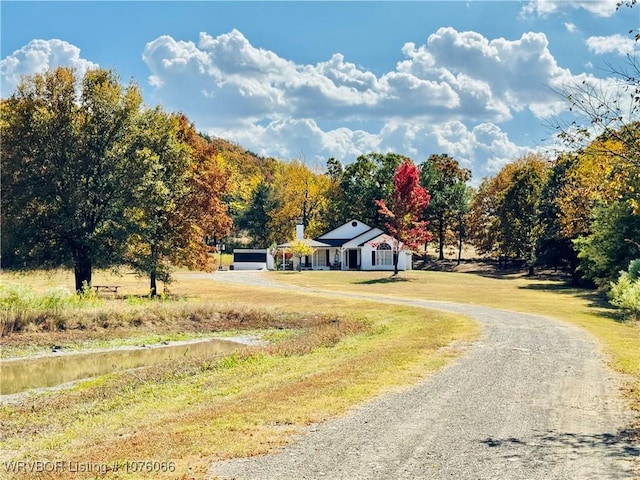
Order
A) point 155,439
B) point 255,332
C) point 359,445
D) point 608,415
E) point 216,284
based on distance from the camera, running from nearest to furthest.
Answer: point 359,445 → point 155,439 → point 608,415 → point 255,332 → point 216,284

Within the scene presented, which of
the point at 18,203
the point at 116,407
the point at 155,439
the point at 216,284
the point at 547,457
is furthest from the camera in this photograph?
A: the point at 216,284

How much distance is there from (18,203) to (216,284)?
19654 millimetres

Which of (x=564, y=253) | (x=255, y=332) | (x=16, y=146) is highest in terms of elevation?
(x=16, y=146)

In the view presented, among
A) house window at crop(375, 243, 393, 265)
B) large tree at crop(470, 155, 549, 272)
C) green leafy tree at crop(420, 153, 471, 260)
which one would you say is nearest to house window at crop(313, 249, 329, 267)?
house window at crop(375, 243, 393, 265)

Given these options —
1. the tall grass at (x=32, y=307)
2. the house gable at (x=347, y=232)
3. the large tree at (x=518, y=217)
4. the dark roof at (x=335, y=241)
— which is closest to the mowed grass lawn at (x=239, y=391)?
the tall grass at (x=32, y=307)

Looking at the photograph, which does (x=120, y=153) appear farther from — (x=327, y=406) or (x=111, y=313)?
(x=327, y=406)

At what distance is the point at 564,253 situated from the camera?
5269 cm

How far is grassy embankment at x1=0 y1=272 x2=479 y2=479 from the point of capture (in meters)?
8.95

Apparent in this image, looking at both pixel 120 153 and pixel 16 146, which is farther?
pixel 120 153

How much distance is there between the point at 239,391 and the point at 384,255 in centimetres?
5930

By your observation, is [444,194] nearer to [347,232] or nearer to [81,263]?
[347,232]

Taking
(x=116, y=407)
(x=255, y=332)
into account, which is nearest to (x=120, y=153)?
(x=255, y=332)

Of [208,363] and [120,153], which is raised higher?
[120,153]

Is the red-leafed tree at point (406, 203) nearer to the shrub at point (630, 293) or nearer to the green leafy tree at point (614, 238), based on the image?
the green leafy tree at point (614, 238)
